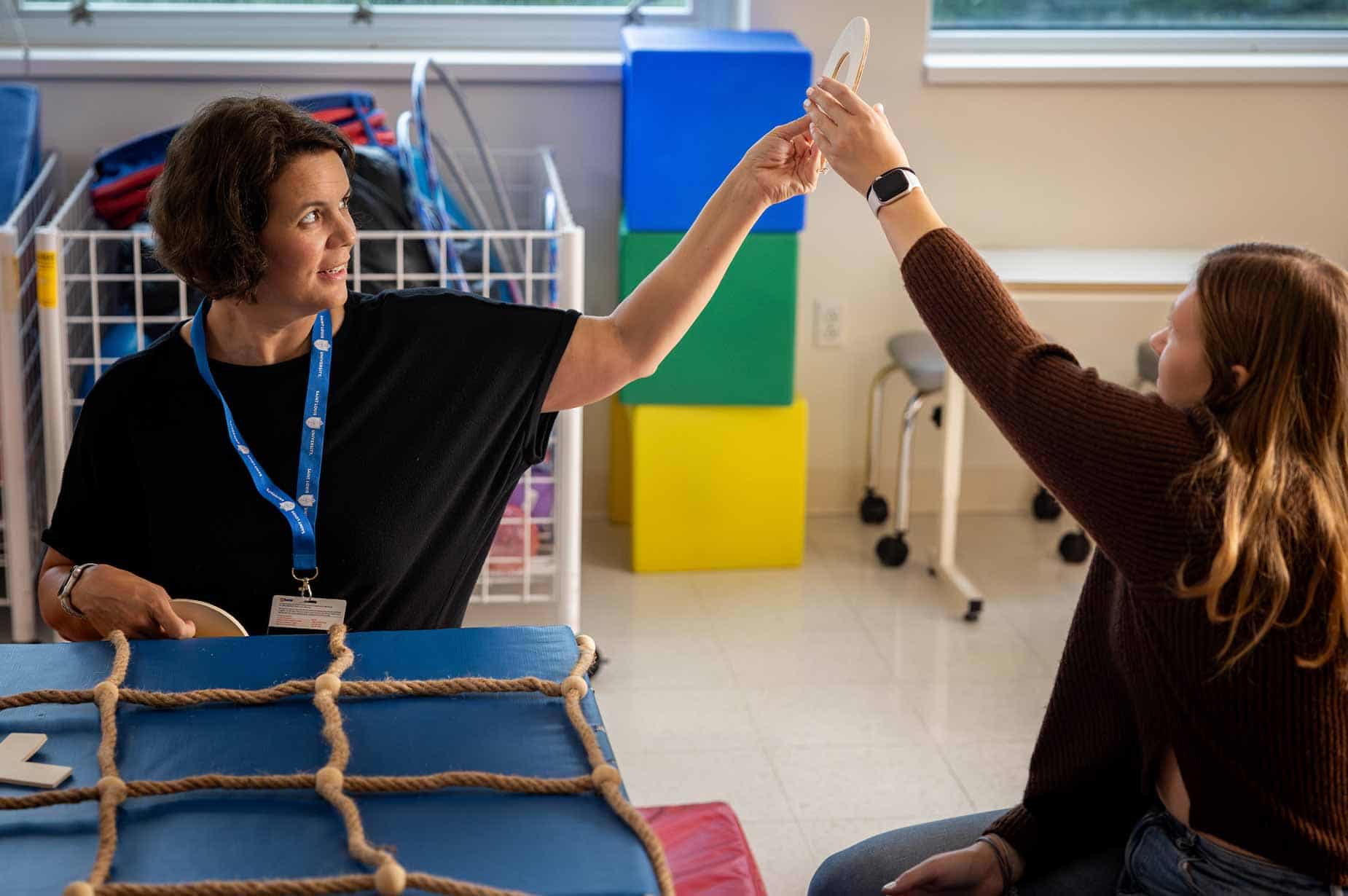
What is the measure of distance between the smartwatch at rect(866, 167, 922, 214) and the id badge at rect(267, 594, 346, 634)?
0.67 m

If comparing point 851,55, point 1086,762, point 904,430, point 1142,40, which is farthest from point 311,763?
point 1142,40

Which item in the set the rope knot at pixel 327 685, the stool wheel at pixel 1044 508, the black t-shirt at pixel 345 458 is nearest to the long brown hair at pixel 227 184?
the black t-shirt at pixel 345 458

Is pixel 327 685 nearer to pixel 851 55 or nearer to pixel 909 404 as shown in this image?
pixel 851 55

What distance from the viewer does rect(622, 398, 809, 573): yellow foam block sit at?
130 inches

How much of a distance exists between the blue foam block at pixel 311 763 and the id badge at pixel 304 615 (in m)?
0.24

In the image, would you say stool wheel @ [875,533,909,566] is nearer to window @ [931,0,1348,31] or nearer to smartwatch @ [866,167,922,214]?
window @ [931,0,1348,31]

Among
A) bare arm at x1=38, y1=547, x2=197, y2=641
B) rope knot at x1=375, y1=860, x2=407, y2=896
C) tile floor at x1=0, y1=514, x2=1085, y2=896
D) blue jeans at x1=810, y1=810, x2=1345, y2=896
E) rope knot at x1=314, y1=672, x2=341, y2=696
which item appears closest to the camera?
rope knot at x1=375, y1=860, x2=407, y2=896

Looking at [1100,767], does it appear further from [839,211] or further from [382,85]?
[382,85]

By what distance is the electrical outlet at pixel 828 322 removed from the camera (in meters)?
3.63

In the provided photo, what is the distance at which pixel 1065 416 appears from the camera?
47.9 inches

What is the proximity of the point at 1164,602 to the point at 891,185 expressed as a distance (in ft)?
1.51

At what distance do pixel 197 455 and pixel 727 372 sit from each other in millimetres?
1820

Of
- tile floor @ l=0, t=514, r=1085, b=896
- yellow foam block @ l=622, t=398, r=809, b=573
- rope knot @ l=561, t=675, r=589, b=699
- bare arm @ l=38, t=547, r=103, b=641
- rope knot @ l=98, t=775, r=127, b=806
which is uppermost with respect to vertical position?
rope knot @ l=561, t=675, r=589, b=699

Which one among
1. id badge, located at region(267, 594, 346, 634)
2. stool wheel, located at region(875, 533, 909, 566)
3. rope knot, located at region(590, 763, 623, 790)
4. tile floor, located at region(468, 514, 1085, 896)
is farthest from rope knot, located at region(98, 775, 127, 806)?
stool wheel, located at region(875, 533, 909, 566)
